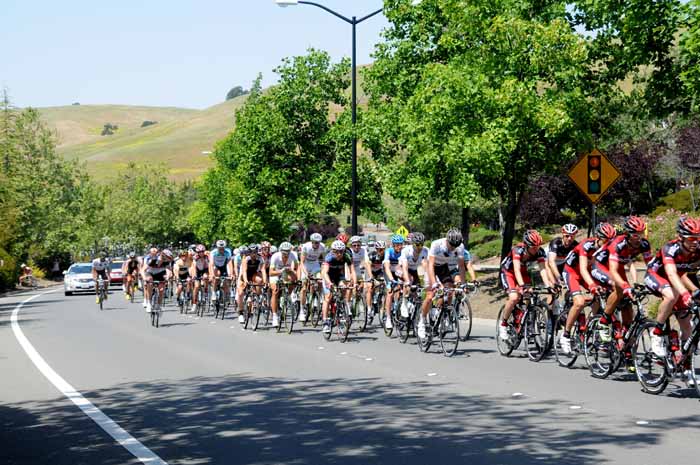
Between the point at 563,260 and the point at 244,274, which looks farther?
the point at 244,274

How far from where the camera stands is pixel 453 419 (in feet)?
29.9

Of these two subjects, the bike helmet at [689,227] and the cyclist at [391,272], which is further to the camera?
the cyclist at [391,272]

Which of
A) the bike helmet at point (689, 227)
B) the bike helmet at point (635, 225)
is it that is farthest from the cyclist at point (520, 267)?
the bike helmet at point (689, 227)

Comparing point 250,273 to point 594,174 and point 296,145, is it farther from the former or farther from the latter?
point 296,145

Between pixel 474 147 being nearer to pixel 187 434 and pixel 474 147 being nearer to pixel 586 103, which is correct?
pixel 586 103

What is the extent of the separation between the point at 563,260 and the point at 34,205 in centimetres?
6027

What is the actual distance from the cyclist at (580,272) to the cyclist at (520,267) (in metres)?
0.56

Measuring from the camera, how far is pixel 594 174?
18.5m

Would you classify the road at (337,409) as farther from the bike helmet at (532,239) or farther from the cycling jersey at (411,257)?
the bike helmet at (532,239)

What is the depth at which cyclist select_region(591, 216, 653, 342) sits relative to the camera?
36.2 ft

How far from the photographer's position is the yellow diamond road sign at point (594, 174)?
723 inches

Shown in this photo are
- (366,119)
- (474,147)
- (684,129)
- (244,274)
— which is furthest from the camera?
(684,129)

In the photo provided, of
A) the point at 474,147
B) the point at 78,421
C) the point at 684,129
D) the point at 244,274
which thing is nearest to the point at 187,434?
the point at 78,421

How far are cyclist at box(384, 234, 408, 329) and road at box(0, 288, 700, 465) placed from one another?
1486mm
